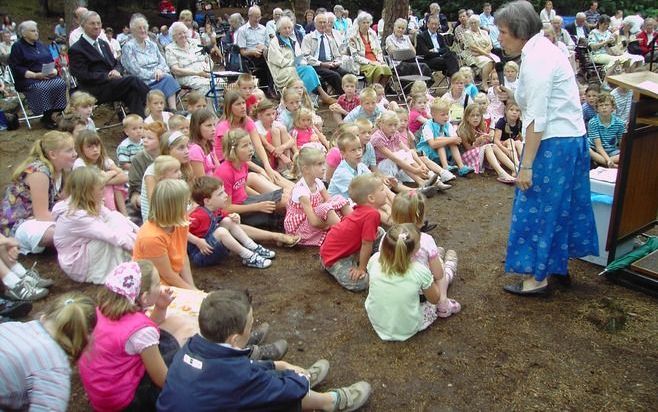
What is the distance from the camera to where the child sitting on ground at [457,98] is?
7133mm

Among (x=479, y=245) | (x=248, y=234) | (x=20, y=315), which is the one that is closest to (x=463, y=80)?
(x=479, y=245)

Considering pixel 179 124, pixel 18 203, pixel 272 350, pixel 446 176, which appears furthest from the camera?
pixel 446 176

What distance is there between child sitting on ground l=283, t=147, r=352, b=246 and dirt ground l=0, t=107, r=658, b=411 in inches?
8.8

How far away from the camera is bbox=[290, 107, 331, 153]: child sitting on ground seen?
6.08 metres

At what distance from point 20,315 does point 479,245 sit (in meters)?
3.22

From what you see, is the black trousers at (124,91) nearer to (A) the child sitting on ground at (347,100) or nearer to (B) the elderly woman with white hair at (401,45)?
(A) the child sitting on ground at (347,100)

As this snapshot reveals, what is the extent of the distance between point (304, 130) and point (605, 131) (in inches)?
128

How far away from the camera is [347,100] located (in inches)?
299

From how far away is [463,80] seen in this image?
7180 millimetres

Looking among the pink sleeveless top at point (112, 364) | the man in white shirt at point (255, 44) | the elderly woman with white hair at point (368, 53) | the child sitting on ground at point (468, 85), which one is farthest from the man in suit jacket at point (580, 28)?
the pink sleeveless top at point (112, 364)

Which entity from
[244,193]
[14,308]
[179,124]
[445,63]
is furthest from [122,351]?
[445,63]

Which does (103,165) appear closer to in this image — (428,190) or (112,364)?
(112,364)

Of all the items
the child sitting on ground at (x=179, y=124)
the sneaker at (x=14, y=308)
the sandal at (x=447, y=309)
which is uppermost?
the child sitting on ground at (x=179, y=124)

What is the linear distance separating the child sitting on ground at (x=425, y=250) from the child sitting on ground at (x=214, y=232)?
1164 mm
